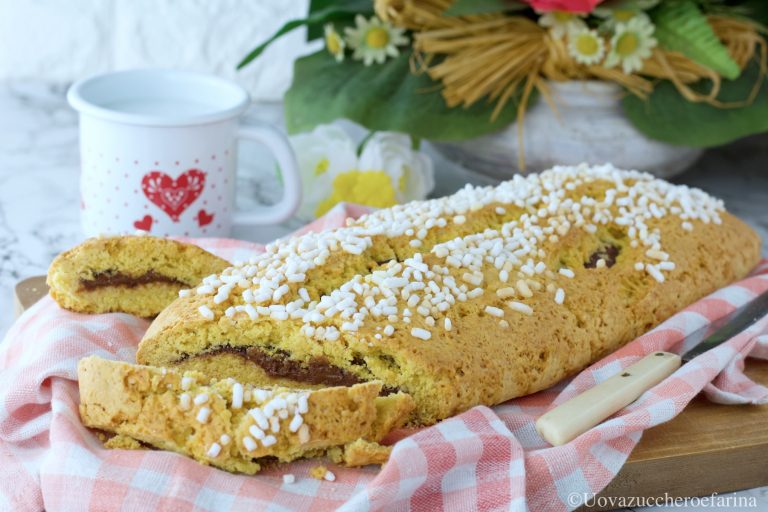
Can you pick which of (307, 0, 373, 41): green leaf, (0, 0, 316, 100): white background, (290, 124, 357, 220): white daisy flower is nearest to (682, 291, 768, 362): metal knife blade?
(290, 124, 357, 220): white daisy flower

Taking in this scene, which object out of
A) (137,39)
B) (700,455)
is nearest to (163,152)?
(700,455)

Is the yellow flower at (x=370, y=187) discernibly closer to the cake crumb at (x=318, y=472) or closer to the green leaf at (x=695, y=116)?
the green leaf at (x=695, y=116)

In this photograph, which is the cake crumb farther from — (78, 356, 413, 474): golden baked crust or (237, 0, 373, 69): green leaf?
(237, 0, 373, 69): green leaf

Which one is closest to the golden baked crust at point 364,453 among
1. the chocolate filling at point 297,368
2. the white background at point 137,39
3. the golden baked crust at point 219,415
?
the golden baked crust at point 219,415

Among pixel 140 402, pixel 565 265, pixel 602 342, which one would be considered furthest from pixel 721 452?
pixel 140 402

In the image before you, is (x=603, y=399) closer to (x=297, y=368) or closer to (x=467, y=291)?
(x=467, y=291)

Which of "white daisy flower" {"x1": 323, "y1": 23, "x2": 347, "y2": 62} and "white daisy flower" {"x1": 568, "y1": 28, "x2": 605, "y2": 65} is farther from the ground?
"white daisy flower" {"x1": 568, "y1": 28, "x2": 605, "y2": 65}

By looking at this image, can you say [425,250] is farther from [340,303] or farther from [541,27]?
[541,27]
